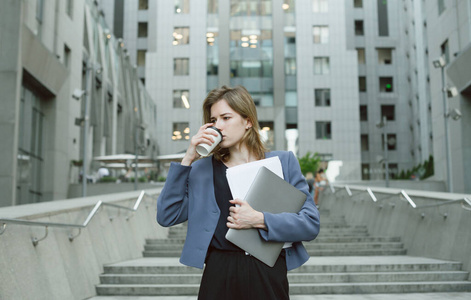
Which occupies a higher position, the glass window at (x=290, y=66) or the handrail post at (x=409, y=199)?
the glass window at (x=290, y=66)

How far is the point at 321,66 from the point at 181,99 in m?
12.2

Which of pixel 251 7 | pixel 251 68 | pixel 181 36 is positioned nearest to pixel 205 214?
pixel 251 68

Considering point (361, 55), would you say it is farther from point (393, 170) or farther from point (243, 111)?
point (243, 111)

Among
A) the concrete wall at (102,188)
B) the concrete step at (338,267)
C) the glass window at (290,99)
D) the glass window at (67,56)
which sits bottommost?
the concrete step at (338,267)

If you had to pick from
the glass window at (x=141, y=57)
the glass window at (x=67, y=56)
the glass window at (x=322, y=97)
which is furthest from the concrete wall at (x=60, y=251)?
the glass window at (x=141, y=57)

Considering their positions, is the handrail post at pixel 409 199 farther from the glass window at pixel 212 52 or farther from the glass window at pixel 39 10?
the glass window at pixel 212 52

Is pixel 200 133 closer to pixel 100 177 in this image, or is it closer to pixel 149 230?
pixel 149 230

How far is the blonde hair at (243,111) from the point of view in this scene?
2.31 metres

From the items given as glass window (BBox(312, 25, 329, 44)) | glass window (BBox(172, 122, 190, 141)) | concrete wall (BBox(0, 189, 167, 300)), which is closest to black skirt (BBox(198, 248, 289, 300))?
concrete wall (BBox(0, 189, 167, 300))

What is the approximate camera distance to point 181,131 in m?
43.1

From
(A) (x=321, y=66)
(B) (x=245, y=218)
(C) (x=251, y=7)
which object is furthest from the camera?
(C) (x=251, y=7)

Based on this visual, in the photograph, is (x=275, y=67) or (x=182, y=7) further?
(x=182, y=7)

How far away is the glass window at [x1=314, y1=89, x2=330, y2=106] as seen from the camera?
4350 cm

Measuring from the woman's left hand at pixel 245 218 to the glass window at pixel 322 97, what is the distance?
42135 mm
